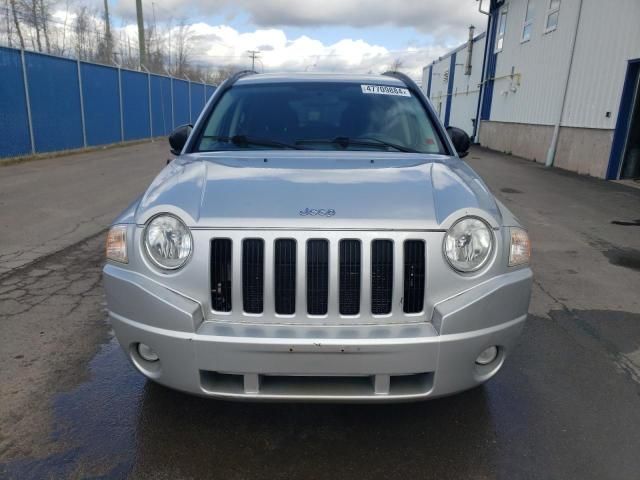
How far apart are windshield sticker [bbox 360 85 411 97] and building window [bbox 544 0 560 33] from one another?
45.7 ft

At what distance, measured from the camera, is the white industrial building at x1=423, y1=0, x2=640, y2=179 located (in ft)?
37.7

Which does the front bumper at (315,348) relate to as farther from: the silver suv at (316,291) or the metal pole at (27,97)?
the metal pole at (27,97)

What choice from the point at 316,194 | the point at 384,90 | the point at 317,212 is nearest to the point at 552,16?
the point at 384,90

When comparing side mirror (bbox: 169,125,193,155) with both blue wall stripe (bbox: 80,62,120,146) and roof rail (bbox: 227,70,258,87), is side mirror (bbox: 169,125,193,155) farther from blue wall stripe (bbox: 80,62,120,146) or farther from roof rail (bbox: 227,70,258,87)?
blue wall stripe (bbox: 80,62,120,146)

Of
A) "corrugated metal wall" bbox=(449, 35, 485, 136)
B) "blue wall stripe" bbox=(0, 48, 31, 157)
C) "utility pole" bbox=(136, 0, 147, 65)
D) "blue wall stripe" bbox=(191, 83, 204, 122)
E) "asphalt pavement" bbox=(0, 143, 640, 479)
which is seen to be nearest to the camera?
"asphalt pavement" bbox=(0, 143, 640, 479)

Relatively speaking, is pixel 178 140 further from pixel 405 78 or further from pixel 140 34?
pixel 140 34

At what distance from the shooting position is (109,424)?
8.37 ft

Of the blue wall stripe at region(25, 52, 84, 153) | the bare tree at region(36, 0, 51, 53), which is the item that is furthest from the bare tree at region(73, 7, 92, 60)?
the blue wall stripe at region(25, 52, 84, 153)

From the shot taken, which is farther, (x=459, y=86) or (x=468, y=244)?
(x=459, y=86)

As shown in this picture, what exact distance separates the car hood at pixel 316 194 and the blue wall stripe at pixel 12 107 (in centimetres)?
1130

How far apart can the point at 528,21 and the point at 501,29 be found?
11.4 feet

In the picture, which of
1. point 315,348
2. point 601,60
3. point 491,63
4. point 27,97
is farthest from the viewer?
point 491,63

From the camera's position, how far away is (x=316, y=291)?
215cm

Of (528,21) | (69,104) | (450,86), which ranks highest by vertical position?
(528,21)
